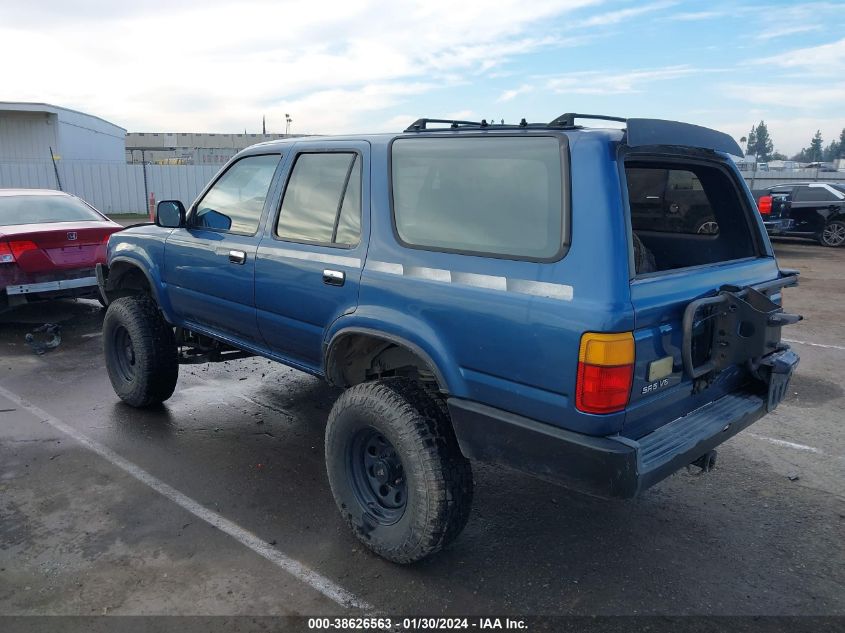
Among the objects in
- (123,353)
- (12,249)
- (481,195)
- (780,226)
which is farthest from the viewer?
(780,226)

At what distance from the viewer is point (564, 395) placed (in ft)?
7.97

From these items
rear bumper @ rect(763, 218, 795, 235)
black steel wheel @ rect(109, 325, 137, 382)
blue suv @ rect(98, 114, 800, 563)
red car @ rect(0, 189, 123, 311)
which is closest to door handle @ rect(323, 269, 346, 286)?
blue suv @ rect(98, 114, 800, 563)

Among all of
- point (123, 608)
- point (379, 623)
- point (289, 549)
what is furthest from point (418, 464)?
point (123, 608)

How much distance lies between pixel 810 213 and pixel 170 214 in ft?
52.8

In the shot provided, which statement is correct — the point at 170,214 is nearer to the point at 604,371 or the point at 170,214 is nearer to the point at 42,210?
the point at 604,371

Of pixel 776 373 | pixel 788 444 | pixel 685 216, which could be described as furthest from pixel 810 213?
pixel 776 373

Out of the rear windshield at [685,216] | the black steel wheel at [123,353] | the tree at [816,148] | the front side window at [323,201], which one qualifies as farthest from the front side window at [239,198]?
the tree at [816,148]

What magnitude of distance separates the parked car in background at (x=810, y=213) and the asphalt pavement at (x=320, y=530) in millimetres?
12143

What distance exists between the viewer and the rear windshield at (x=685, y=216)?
3.56 m

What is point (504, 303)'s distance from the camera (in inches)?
101

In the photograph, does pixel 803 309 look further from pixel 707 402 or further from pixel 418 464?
pixel 418 464

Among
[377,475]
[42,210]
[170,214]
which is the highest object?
[170,214]

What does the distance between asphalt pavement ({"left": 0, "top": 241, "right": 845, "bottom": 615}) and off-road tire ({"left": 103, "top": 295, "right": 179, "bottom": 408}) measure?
0.62 feet

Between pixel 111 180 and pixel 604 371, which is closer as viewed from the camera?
pixel 604 371
